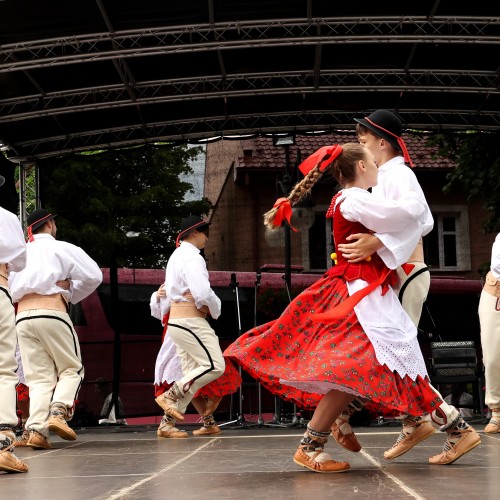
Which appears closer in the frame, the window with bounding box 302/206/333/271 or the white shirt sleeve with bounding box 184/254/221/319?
the white shirt sleeve with bounding box 184/254/221/319

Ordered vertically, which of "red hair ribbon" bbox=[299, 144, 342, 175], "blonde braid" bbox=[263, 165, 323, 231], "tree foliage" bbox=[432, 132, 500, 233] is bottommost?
"blonde braid" bbox=[263, 165, 323, 231]

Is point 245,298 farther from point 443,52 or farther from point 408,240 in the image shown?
point 408,240

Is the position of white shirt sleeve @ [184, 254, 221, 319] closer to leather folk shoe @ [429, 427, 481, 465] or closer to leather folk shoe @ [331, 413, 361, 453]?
leather folk shoe @ [331, 413, 361, 453]

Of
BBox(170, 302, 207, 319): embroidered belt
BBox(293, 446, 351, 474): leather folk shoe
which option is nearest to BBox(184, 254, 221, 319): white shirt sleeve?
BBox(170, 302, 207, 319): embroidered belt

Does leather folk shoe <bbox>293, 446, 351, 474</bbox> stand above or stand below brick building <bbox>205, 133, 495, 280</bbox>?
below

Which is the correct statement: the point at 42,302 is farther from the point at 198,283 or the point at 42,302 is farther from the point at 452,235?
the point at 452,235

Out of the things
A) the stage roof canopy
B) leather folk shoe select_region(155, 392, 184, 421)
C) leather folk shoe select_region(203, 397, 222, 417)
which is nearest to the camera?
leather folk shoe select_region(155, 392, 184, 421)

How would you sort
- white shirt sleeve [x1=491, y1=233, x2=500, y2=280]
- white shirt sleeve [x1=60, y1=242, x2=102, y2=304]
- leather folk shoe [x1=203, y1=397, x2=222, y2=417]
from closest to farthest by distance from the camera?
white shirt sleeve [x1=60, y1=242, x2=102, y2=304], white shirt sleeve [x1=491, y1=233, x2=500, y2=280], leather folk shoe [x1=203, y1=397, x2=222, y2=417]

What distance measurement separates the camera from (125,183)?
17.3 m

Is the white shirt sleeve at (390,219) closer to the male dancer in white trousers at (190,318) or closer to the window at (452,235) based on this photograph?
the male dancer in white trousers at (190,318)

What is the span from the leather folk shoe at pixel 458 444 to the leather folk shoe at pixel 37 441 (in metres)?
3.43

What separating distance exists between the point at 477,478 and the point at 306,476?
72 cm

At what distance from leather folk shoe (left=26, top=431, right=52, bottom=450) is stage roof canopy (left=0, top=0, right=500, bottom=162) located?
4071 mm

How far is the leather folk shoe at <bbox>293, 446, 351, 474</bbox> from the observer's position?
462cm
